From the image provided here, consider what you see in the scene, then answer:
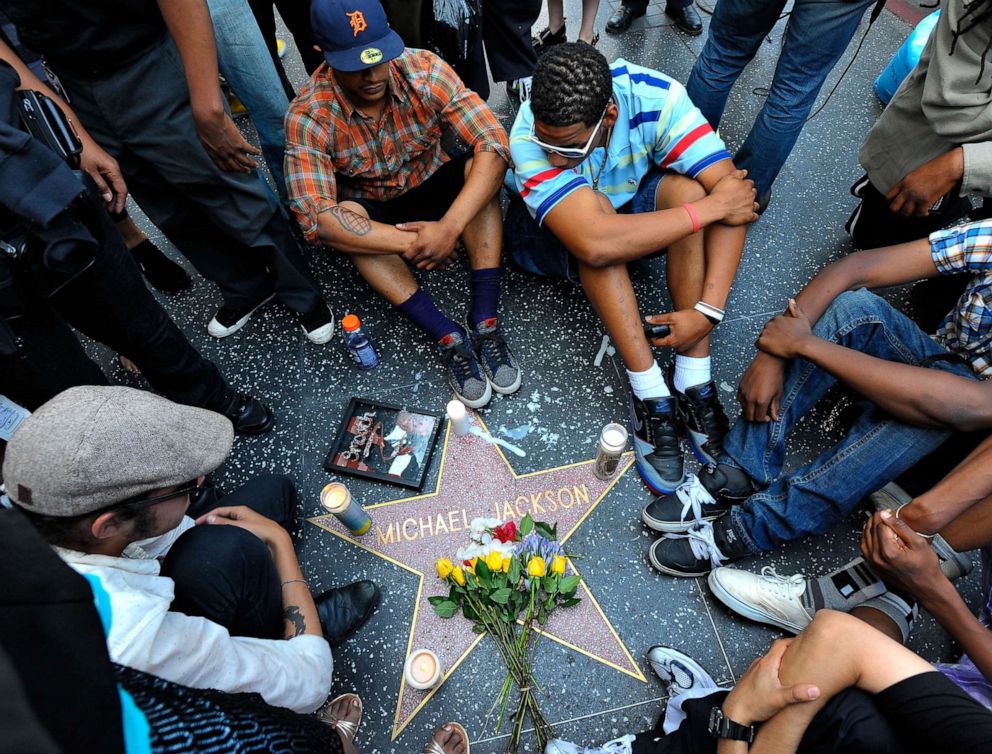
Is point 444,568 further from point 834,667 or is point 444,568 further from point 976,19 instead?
point 976,19

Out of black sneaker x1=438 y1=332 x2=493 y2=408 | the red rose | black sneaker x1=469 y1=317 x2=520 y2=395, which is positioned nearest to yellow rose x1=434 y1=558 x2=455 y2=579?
the red rose

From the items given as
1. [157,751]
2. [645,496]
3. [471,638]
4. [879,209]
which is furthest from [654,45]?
[157,751]

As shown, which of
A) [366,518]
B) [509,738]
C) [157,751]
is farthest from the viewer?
[366,518]

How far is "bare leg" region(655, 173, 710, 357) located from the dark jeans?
1.76m

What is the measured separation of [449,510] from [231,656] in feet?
3.53

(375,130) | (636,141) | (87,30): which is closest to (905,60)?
(636,141)

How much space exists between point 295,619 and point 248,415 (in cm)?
105

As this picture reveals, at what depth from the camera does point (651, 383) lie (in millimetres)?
2305

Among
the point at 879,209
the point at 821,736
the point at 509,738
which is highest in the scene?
the point at 879,209

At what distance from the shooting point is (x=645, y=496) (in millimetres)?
2287

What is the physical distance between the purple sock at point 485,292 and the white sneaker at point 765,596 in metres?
1.44

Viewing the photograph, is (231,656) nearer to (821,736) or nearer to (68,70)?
(821,736)

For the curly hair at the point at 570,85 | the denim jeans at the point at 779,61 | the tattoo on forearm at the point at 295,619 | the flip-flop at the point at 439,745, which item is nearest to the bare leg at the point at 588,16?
the denim jeans at the point at 779,61

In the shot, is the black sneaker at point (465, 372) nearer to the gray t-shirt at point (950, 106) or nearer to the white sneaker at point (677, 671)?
the white sneaker at point (677, 671)
